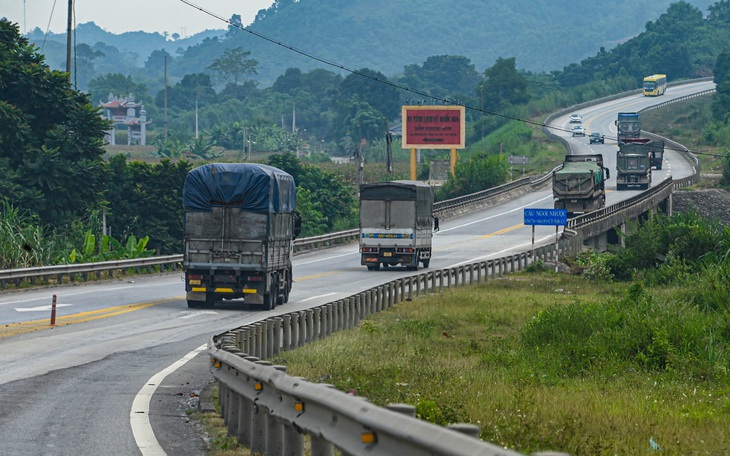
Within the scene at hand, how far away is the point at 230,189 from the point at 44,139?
95.1 ft

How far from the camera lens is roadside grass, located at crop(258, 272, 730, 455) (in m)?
11.4

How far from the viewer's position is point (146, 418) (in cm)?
1416

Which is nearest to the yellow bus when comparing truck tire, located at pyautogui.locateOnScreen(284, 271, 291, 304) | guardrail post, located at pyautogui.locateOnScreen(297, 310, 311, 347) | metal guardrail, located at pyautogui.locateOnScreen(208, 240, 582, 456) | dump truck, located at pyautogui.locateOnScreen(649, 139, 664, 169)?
dump truck, located at pyautogui.locateOnScreen(649, 139, 664, 169)

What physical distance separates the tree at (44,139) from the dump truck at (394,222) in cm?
1439

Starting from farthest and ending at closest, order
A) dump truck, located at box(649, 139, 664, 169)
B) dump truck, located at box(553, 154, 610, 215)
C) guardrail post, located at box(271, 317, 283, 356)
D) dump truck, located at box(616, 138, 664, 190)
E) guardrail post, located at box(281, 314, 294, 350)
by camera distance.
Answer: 1. dump truck, located at box(649, 139, 664, 169)
2. dump truck, located at box(616, 138, 664, 190)
3. dump truck, located at box(553, 154, 610, 215)
4. guardrail post, located at box(281, 314, 294, 350)
5. guardrail post, located at box(271, 317, 283, 356)

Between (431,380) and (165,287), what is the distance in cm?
2755

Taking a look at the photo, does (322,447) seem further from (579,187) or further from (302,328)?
(579,187)

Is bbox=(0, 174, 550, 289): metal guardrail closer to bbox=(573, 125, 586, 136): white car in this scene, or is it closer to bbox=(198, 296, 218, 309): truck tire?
bbox=(198, 296, 218, 309): truck tire

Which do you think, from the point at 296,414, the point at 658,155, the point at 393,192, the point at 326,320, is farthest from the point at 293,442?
the point at 658,155

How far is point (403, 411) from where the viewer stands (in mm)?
7535

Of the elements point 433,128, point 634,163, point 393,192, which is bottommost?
point 393,192

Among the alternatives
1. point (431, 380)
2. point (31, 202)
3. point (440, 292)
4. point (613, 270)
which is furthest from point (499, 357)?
point (31, 202)

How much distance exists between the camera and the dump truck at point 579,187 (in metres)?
77.4

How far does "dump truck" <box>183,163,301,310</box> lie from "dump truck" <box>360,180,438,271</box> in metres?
17.9
